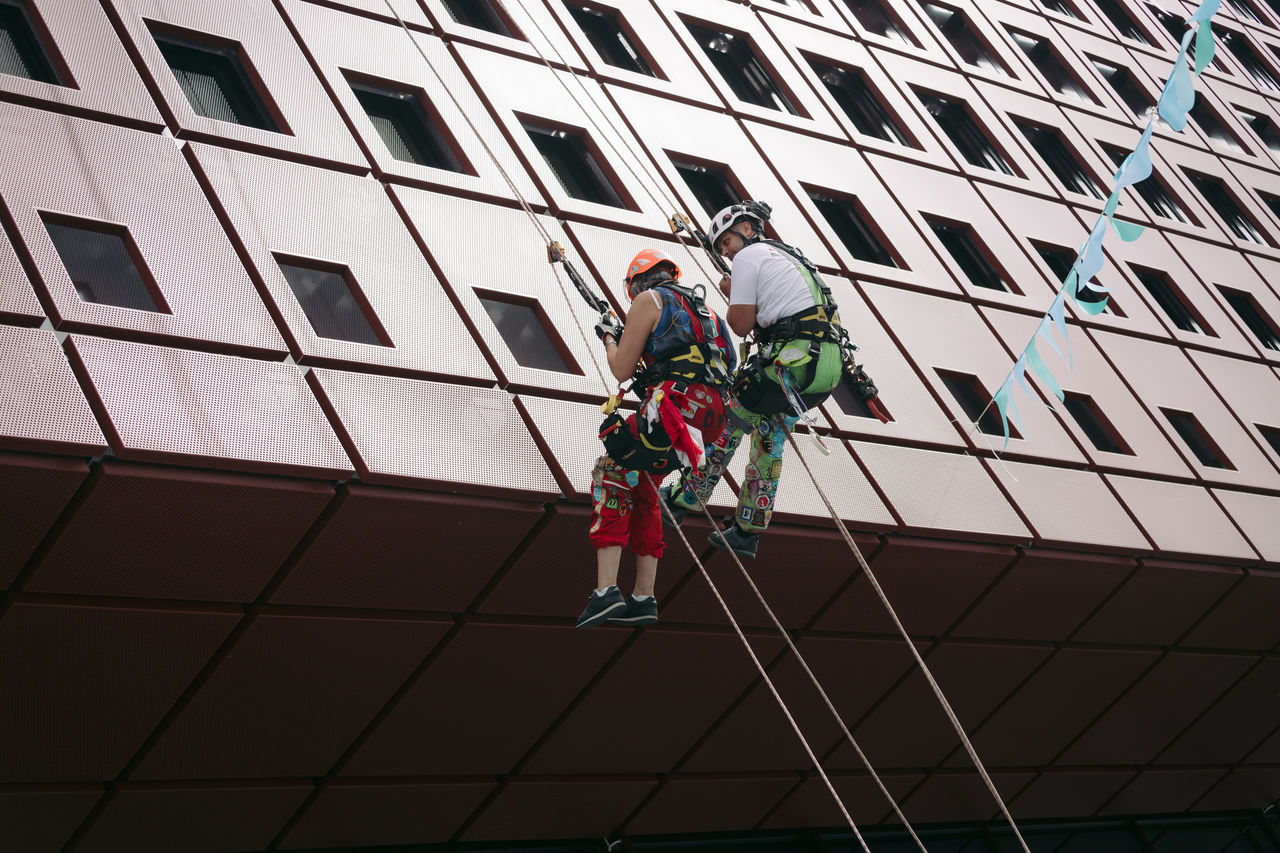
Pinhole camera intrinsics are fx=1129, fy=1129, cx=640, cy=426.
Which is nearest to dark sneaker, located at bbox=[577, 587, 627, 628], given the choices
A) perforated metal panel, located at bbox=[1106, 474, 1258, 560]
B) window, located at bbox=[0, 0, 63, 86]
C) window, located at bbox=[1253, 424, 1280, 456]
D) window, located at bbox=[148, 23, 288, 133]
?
window, located at bbox=[148, 23, 288, 133]

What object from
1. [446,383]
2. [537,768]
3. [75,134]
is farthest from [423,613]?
[75,134]

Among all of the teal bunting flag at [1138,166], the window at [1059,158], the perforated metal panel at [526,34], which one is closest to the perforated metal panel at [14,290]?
the perforated metal panel at [526,34]

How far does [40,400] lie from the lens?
450 centimetres

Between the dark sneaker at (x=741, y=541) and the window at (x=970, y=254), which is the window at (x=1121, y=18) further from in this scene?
the dark sneaker at (x=741, y=541)

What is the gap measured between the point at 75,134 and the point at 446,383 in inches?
83.6

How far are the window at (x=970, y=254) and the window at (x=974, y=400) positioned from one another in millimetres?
1473

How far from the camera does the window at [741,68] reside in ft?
30.8

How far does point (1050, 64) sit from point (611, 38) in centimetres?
639

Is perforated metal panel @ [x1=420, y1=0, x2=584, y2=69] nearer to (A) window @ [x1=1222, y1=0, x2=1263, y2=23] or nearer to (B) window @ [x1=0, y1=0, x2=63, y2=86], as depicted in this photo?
(B) window @ [x1=0, y1=0, x2=63, y2=86]

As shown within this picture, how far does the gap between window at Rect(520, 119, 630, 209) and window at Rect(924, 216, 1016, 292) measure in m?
3.22

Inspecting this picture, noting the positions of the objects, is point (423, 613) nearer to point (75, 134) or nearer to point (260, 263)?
point (260, 263)

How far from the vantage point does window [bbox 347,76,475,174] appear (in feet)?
23.0

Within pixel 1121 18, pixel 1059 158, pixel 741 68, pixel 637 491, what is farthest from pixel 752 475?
pixel 1121 18

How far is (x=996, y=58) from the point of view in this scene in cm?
1187
